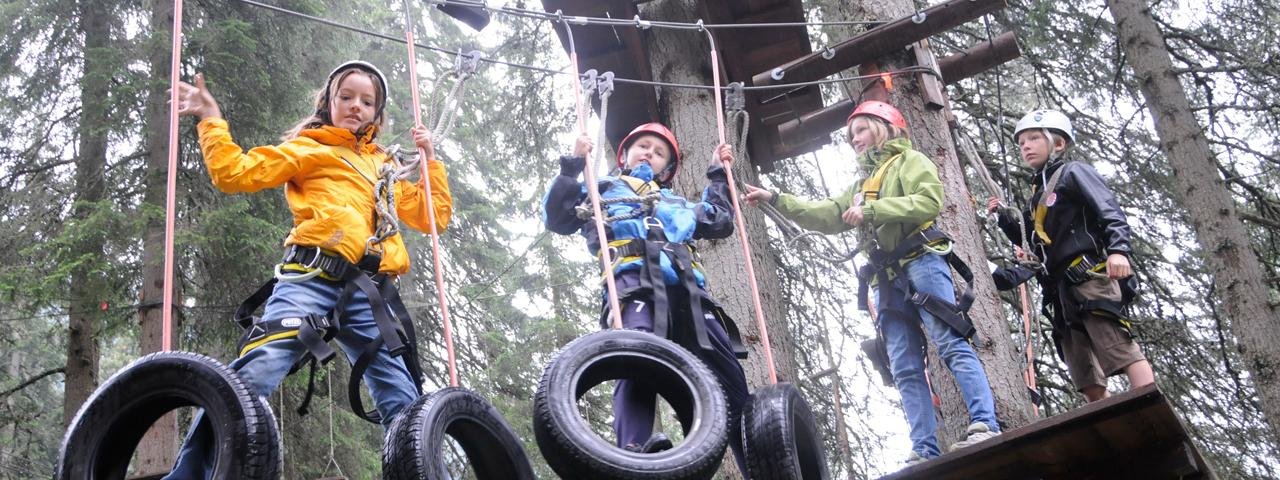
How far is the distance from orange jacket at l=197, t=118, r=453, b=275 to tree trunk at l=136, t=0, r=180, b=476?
367cm

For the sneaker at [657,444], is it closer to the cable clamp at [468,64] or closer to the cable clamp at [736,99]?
the cable clamp at [468,64]

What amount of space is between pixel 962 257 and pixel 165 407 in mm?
4008

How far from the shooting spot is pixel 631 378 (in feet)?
11.5

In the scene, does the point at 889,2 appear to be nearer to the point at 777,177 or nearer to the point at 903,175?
the point at 903,175

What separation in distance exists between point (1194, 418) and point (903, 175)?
4.87 meters

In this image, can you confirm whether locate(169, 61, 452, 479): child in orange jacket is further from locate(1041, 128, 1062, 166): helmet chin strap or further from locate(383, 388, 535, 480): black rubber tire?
locate(1041, 128, 1062, 166): helmet chin strap

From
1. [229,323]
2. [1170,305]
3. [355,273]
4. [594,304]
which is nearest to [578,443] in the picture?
[355,273]

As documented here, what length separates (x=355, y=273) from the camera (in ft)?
11.8

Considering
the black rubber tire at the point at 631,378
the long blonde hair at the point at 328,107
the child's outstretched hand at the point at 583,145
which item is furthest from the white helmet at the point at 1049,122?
the long blonde hair at the point at 328,107

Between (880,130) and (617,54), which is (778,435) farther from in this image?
(617,54)

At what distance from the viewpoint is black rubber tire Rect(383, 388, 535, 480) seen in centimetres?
291

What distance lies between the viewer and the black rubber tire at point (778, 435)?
3.45 meters

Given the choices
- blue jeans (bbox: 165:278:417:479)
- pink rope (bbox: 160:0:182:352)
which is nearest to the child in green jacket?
blue jeans (bbox: 165:278:417:479)

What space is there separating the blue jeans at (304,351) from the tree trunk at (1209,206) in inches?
242
